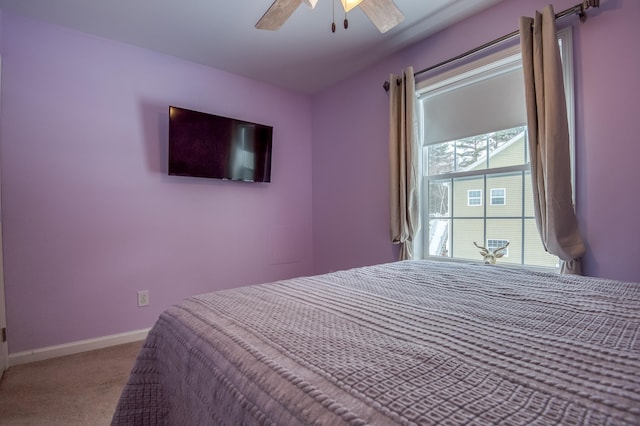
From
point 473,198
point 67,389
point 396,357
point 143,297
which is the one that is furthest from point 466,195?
point 67,389

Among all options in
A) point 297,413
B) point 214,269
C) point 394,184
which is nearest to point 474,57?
point 394,184

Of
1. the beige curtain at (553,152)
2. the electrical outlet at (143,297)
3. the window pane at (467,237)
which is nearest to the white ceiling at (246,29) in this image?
the beige curtain at (553,152)

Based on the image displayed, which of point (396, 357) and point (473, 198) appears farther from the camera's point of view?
point (473, 198)

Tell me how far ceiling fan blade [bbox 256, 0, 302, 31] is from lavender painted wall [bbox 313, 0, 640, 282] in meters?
1.36

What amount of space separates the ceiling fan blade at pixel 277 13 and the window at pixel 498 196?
1798mm

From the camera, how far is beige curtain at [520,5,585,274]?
5.65 ft

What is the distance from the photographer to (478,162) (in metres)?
2.33

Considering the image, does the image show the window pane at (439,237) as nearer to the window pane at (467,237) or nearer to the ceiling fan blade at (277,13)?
the window pane at (467,237)

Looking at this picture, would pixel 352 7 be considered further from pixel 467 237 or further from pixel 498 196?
pixel 467 237

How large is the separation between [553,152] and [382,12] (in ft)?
4.03

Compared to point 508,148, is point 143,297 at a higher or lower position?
lower

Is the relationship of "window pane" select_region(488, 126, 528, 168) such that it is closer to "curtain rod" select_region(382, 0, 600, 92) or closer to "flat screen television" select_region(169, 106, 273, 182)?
"curtain rod" select_region(382, 0, 600, 92)

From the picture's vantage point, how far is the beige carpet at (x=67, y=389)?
1565 mm

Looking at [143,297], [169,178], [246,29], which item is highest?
[246,29]
